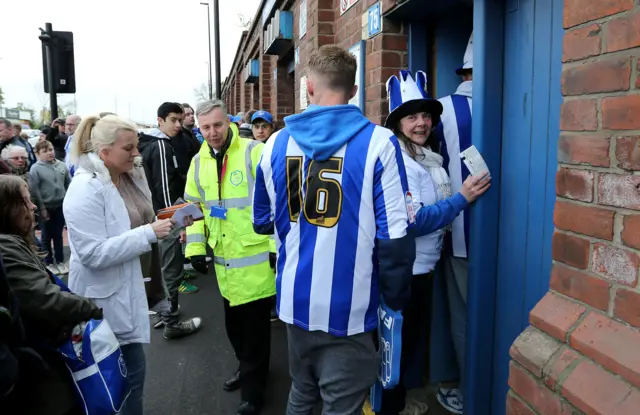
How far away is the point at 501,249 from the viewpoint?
2.45 meters

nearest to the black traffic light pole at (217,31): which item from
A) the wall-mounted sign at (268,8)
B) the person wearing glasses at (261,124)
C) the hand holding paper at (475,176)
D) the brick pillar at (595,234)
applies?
the wall-mounted sign at (268,8)

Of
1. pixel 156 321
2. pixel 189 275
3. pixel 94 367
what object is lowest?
pixel 156 321

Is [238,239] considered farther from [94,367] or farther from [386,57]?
[386,57]

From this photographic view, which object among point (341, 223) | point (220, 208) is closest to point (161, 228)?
point (220, 208)

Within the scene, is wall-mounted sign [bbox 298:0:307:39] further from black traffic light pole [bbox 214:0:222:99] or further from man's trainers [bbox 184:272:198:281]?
black traffic light pole [bbox 214:0:222:99]

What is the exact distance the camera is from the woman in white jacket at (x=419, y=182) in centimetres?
243

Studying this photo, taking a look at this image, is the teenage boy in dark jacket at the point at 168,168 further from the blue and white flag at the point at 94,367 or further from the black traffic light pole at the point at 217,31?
the black traffic light pole at the point at 217,31

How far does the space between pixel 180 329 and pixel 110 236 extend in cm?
220

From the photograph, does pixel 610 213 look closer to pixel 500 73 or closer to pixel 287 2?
pixel 500 73

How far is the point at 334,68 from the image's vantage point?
1.96 meters

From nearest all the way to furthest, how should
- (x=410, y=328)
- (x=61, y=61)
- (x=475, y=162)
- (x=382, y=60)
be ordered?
(x=475, y=162)
(x=410, y=328)
(x=382, y=60)
(x=61, y=61)

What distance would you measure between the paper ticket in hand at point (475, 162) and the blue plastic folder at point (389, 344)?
834 mm

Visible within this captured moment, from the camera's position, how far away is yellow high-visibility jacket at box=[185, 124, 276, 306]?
3.02m

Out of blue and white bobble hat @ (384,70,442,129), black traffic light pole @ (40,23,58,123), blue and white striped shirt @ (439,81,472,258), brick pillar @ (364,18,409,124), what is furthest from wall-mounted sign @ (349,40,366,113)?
black traffic light pole @ (40,23,58,123)
